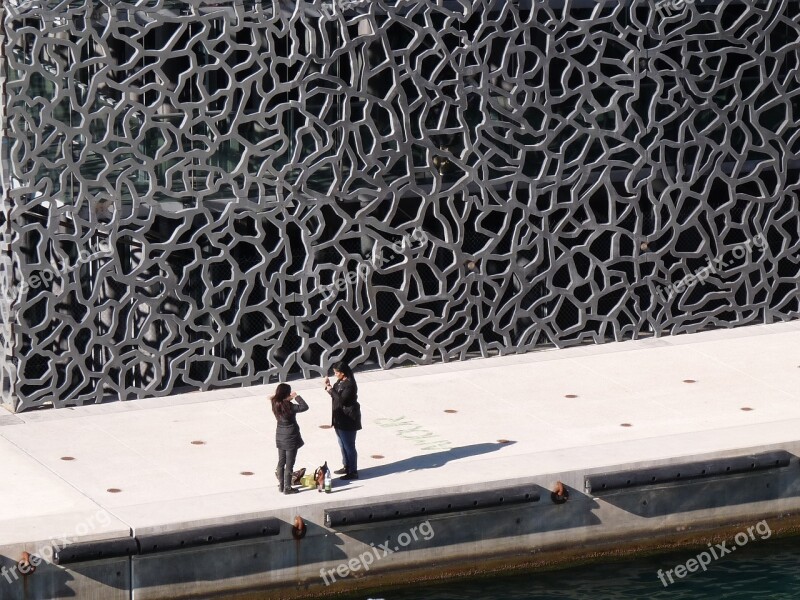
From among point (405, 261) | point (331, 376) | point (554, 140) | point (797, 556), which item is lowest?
point (797, 556)

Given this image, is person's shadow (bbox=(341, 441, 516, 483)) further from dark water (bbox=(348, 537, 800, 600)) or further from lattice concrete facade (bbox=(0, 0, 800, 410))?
lattice concrete facade (bbox=(0, 0, 800, 410))

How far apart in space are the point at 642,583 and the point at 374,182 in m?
7.30

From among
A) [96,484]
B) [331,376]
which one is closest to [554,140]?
[331,376]

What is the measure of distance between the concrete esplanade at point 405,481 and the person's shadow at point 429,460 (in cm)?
Result: 5

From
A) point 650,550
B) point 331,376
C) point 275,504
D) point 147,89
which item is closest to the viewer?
point 275,504

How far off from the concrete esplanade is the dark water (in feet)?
0.64

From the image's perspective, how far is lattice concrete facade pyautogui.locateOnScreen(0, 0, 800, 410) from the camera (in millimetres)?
24328

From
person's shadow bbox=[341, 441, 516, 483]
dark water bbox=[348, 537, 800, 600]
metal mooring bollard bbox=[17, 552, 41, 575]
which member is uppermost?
person's shadow bbox=[341, 441, 516, 483]

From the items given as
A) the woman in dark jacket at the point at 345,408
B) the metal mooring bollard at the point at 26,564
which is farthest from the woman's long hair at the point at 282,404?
the metal mooring bollard at the point at 26,564

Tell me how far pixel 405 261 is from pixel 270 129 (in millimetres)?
2804

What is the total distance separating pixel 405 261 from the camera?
2634 centimetres

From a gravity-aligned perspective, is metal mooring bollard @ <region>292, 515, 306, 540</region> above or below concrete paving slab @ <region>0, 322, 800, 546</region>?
below

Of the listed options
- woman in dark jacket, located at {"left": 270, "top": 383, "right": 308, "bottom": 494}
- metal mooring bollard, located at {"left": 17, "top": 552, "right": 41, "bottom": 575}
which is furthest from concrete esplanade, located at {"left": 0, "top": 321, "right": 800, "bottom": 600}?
woman in dark jacket, located at {"left": 270, "top": 383, "right": 308, "bottom": 494}

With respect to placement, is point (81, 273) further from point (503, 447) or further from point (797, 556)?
point (797, 556)
